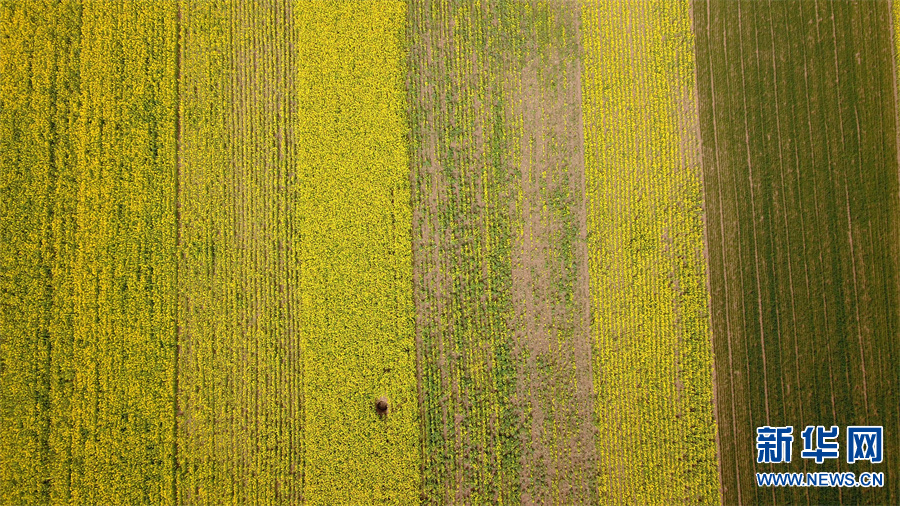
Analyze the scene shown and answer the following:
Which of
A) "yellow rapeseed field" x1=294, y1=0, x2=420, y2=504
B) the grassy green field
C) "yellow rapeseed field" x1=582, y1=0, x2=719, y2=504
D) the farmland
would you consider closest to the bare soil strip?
the farmland

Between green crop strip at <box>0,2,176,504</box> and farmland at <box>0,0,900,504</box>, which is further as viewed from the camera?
farmland at <box>0,0,900,504</box>

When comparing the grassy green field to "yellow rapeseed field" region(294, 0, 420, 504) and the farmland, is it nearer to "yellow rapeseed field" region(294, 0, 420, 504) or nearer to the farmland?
the farmland

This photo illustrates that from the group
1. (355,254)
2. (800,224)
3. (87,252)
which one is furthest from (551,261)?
(87,252)

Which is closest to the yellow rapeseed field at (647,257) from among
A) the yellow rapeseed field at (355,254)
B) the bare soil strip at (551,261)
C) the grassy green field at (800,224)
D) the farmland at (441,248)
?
the farmland at (441,248)

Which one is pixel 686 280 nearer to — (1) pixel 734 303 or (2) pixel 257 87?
(1) pixel 734 303

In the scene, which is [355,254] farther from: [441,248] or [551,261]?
[551,261]

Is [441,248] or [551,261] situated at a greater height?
[441,248]

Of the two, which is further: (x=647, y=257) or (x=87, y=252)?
(x=647, y=257)

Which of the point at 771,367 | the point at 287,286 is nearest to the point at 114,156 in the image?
the point at 287,286
